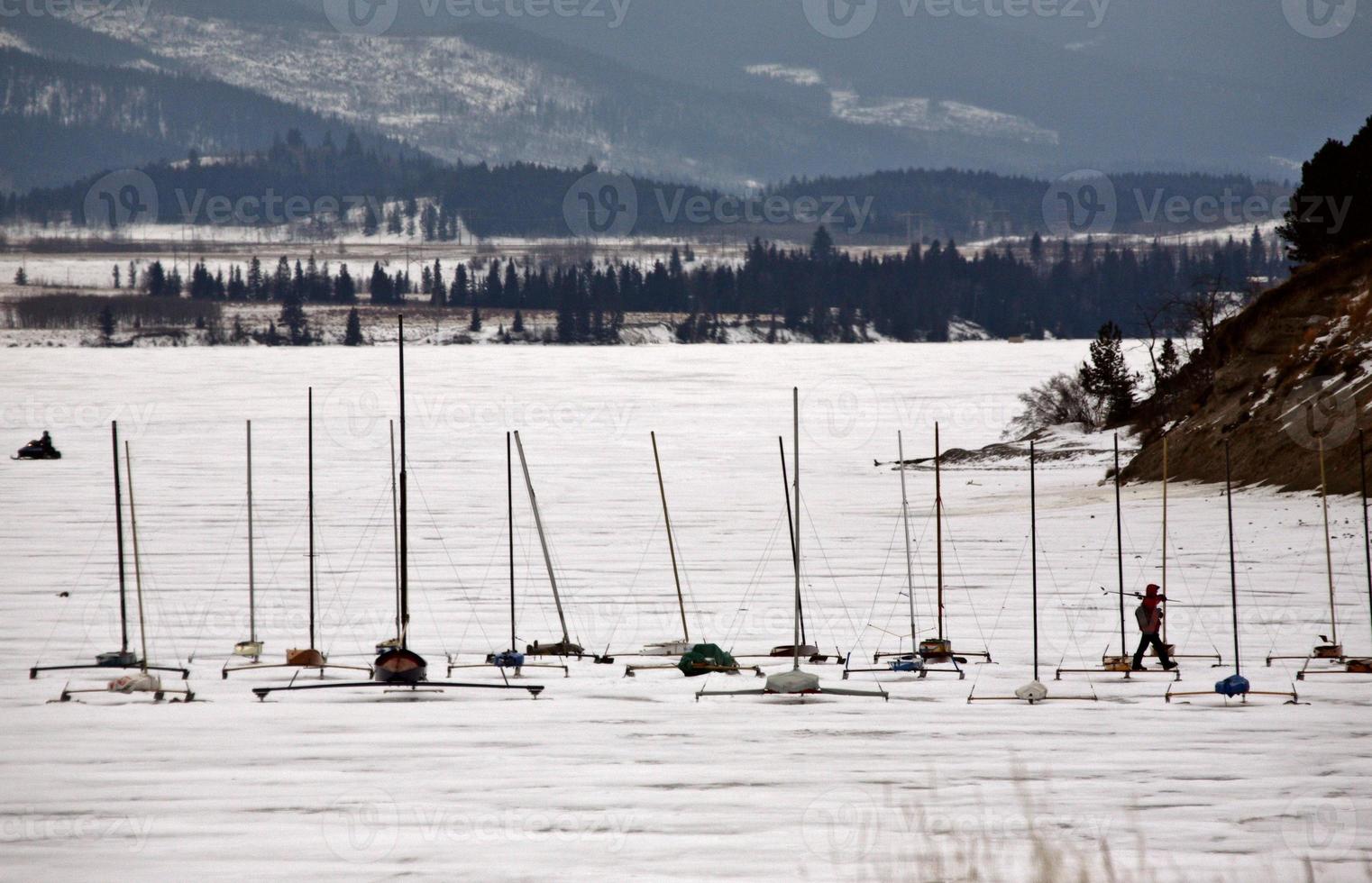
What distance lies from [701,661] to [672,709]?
1.94m

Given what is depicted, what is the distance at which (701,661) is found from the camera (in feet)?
65.6

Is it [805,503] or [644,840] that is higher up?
[805,503]

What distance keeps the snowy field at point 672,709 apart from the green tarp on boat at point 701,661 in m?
0.22

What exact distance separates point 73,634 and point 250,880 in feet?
40.4

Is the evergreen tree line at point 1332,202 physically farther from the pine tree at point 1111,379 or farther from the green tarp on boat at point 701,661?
the green tarp on boat at point 701,661

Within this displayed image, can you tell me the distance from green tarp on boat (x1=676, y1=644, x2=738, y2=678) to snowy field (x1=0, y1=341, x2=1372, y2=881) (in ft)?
0.73

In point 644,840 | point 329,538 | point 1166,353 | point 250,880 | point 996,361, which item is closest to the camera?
point 250,880

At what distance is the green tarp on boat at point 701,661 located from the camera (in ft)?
65.6

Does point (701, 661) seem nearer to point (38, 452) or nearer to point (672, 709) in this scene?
point (672, 709)

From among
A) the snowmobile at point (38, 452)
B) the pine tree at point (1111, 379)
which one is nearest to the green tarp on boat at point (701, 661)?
the pine tree at point (1111, 379)

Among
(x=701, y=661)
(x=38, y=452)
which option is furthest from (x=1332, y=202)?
(x=701, y=661)

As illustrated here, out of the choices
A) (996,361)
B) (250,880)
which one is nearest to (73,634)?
(250,880)

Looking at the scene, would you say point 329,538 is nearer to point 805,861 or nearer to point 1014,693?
point 1014,693

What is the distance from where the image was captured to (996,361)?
443 feet
